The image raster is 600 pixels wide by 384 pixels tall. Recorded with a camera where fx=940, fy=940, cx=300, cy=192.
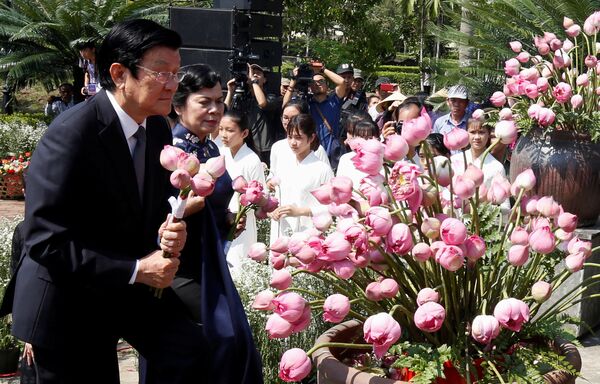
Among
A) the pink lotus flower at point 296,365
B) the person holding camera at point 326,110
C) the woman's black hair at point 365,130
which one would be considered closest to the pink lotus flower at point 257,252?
the pink lotus flower at point 296,365

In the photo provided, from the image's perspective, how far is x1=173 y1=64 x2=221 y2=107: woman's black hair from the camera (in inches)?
169

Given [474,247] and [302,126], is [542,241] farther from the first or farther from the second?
[302,126]

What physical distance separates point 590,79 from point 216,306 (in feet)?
8.80

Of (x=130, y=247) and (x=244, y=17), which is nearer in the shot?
(x=130, y=247)

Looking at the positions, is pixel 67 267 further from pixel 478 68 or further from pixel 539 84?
pixel 478 68

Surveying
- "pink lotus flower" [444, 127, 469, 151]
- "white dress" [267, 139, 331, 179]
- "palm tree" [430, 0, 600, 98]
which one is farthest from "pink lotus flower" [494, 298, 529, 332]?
"palm tree" [430, 0, 600, 98]

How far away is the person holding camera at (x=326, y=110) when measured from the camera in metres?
8.75

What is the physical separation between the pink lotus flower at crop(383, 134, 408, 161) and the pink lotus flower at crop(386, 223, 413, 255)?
0.21m

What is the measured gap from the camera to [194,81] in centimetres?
430

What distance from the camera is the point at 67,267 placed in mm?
3084

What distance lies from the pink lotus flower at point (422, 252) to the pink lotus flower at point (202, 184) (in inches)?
27.9

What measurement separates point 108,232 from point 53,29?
627 inches

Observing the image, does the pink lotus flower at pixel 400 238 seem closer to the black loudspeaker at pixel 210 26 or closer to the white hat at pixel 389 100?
the black loudspeaker at pixel 210 26

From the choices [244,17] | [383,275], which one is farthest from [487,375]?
[244,17]
